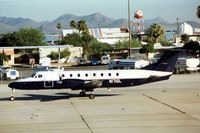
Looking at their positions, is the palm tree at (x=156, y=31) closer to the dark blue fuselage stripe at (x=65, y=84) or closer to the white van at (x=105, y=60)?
the white van at (x=105, y=60)

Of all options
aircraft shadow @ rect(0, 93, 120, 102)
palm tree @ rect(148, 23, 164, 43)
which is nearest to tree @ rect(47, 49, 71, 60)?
palm tree @ rect(148, 23, 164, 43)

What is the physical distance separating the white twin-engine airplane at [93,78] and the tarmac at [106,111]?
928 mm

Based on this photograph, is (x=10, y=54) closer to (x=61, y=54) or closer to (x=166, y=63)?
(x=61, y=54)

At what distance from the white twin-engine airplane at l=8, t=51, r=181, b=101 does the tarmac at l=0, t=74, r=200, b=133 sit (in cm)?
93

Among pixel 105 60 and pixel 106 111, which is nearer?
pixel 106 111

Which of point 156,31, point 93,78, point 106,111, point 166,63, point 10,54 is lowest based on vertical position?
point 106,111

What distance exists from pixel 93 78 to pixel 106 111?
22.6ft

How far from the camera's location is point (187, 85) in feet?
125

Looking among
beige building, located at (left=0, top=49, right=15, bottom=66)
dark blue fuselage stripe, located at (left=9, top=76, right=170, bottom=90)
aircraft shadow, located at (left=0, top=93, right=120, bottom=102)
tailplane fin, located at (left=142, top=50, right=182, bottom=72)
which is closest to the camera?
dark blue fuselage stripe, located at (left=9, top=76, right=170, bottom=90)

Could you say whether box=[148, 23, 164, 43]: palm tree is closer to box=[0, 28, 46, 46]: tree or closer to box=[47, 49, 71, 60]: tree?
box=[0, 28, 46, 46]: tree

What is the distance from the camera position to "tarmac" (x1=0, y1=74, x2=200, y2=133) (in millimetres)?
18359

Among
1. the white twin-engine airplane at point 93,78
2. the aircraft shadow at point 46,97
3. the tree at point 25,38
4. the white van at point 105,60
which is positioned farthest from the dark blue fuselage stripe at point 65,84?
the tree at point 25,38

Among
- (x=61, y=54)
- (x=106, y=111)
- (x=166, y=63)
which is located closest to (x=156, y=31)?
(x=61, y=54)

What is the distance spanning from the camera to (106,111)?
76.8 feet
